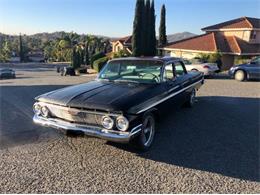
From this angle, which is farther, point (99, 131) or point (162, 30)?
point (162, 30)

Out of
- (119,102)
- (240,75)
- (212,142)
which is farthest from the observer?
(240,75)

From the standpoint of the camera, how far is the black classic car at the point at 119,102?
12.9ft

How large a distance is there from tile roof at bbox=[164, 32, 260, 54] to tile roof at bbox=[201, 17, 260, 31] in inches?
42.9

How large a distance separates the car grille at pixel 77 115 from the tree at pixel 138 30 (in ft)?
79.3

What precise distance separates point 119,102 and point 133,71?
63.8 inches

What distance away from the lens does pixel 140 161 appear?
4031 millimetres

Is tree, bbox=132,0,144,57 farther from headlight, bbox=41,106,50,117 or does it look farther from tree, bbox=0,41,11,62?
tree, bbox=0,41,11,62

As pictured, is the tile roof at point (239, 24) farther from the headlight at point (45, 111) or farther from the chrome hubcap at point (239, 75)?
the headlight at point (45, 111)

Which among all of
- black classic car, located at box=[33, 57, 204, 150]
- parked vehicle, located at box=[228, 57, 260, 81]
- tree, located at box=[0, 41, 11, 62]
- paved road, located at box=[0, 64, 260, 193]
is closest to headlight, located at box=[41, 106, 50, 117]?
black classic car, located at box=[33, 57, 204, 150]

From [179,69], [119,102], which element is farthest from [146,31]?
[119,102]

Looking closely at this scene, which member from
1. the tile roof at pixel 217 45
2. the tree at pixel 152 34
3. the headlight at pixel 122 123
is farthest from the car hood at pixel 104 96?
the tree at pixel 152 34

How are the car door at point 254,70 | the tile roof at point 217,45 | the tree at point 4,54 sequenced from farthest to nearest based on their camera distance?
the tree at point 4,54 → the tile roof at point 217,45 → the car door at point 254,70

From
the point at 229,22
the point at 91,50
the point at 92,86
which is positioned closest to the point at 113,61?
the point at 92,86

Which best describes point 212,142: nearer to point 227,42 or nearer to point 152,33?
point 152,33
